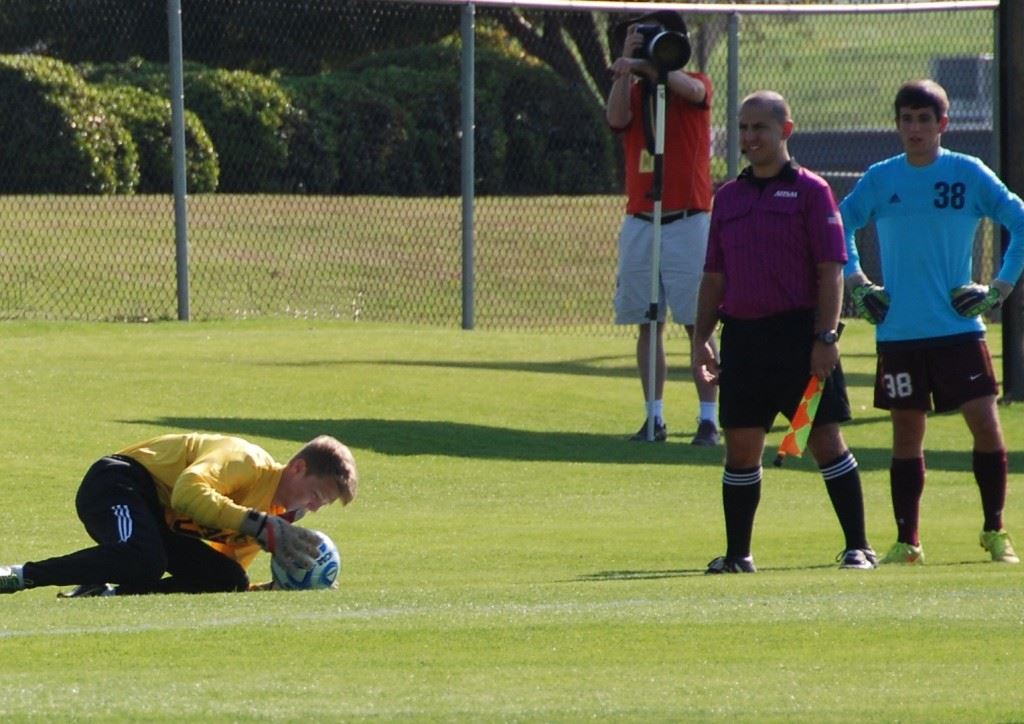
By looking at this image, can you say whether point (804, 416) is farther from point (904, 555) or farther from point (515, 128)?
point (515, 128)

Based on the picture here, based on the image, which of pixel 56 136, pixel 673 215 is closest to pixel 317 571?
pixel 673 215

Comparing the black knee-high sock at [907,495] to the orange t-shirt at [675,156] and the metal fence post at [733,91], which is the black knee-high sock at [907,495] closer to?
the orange t-shirt at [675,156]

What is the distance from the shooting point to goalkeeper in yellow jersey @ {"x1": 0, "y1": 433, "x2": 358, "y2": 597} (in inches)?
324

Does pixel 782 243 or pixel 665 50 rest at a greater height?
pixel 665 50

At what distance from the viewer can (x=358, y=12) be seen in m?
28.4

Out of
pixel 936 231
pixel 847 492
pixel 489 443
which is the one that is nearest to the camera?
pixel 847 492

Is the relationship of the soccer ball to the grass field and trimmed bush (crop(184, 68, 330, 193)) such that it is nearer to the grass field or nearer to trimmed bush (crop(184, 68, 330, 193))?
the grass field

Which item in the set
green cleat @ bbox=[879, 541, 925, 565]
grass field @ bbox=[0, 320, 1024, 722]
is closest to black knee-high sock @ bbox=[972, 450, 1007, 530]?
grass field @ bbox=[0, 320, 1024, 722]

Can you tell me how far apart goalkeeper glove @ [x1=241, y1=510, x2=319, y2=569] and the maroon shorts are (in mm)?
2674

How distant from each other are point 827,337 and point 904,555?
1.24 m

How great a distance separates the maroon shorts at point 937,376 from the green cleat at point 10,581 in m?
3.75

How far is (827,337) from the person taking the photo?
340 inches

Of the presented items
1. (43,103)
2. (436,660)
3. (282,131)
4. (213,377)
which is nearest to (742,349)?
(436,660)

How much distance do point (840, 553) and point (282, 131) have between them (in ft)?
51.6
